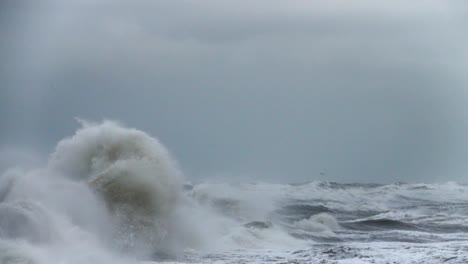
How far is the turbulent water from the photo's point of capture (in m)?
12.6

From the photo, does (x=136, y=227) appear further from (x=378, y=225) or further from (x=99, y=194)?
(x=378, y=225)

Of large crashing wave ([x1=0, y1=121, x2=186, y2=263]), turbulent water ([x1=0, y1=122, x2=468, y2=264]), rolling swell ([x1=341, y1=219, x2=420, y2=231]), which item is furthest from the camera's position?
rolling swell ([x1=341, y1=219, x2=420, y2=231])

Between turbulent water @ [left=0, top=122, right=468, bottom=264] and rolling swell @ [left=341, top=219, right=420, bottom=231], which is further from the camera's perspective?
rolling swell @ [left=341, top=219, right=420, bottom=231]

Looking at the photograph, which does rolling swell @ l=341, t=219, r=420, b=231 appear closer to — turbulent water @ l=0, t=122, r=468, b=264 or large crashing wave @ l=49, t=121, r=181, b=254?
turbulent water @ l=0, t=122, r=468, b=264

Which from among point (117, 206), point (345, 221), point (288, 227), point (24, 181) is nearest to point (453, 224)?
point (345, 221)

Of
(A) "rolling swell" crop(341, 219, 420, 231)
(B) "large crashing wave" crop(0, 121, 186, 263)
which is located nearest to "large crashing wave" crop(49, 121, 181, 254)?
(B) "large crashing wave" crop(0, 121, 186, 263)

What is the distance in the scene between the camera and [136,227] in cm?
1570

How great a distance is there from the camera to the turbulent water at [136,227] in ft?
41.3

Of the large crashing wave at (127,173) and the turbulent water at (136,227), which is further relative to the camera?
the large crashing wave at (127,173)

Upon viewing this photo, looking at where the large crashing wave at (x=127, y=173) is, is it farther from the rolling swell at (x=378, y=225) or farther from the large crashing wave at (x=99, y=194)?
the rolling swell at (x=378, y=225)

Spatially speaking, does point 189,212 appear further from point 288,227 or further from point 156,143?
point 288,227

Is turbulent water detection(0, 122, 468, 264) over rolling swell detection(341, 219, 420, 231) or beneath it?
beneath

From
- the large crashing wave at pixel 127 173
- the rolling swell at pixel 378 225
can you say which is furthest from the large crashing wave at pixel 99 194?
the rolling swell at pixel 378 225

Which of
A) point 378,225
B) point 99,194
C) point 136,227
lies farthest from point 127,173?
point 378,225
